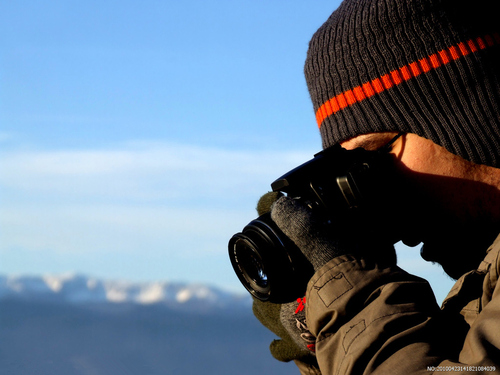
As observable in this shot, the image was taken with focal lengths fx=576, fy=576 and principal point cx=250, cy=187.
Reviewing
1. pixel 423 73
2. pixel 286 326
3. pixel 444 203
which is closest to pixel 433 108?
pixel 423 73

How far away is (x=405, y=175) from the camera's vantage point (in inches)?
60.9

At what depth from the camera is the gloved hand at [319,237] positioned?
1.35 metres

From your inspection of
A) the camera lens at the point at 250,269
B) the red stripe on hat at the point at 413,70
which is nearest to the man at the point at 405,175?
the red stripe on hat at the point at 413,70

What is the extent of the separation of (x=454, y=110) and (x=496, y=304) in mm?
689

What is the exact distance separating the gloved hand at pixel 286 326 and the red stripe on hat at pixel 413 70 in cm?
36

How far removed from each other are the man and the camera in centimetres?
4

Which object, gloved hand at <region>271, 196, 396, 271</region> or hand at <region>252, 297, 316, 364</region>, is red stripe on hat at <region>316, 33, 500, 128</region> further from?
hand at <region>252, 297, 316, 364</region>

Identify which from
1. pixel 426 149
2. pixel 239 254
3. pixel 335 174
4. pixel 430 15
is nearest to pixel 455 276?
pixel 426 149

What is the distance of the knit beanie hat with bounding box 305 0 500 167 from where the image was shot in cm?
153

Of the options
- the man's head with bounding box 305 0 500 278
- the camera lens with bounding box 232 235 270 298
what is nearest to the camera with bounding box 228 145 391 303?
the camera lens with bounding box 232 235 270 298

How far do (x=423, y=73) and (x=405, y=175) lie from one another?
11.4 inches

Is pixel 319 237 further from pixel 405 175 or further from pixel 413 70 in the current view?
pixel 413 70

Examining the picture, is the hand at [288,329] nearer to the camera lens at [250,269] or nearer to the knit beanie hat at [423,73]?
the camera lens at [250,269]

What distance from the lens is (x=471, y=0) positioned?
161 centimetres
